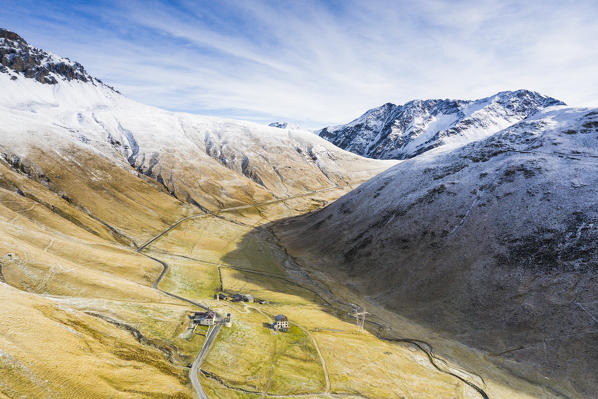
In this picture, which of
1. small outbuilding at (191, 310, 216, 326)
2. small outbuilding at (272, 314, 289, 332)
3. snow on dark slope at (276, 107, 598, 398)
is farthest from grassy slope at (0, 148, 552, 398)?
snow on dark slope at (276, 107, 598, 398)

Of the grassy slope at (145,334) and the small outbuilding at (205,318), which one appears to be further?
the small outbuilding at (205,318)

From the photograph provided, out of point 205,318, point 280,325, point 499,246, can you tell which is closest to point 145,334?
point 205,318

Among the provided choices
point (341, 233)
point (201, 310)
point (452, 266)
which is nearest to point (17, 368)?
point (201, 310)

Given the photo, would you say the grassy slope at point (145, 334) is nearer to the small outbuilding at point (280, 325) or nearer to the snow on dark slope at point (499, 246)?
the small outbuilding at point (280, 325)

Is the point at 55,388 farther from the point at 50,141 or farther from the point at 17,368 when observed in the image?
the point at 50,141

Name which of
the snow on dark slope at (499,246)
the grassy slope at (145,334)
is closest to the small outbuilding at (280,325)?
the grassy slope at (145,334)

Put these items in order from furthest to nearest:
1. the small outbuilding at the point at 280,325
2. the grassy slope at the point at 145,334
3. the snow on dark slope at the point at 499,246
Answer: the small outbuilding at the point at 280,325 → the snow on dark slope at the point at 499,246 → the grassy slope at the point at 145,334

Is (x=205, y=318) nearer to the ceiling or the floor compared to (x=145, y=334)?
nearer to the ceiling

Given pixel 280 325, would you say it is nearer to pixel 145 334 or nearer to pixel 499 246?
pixel 145 334
